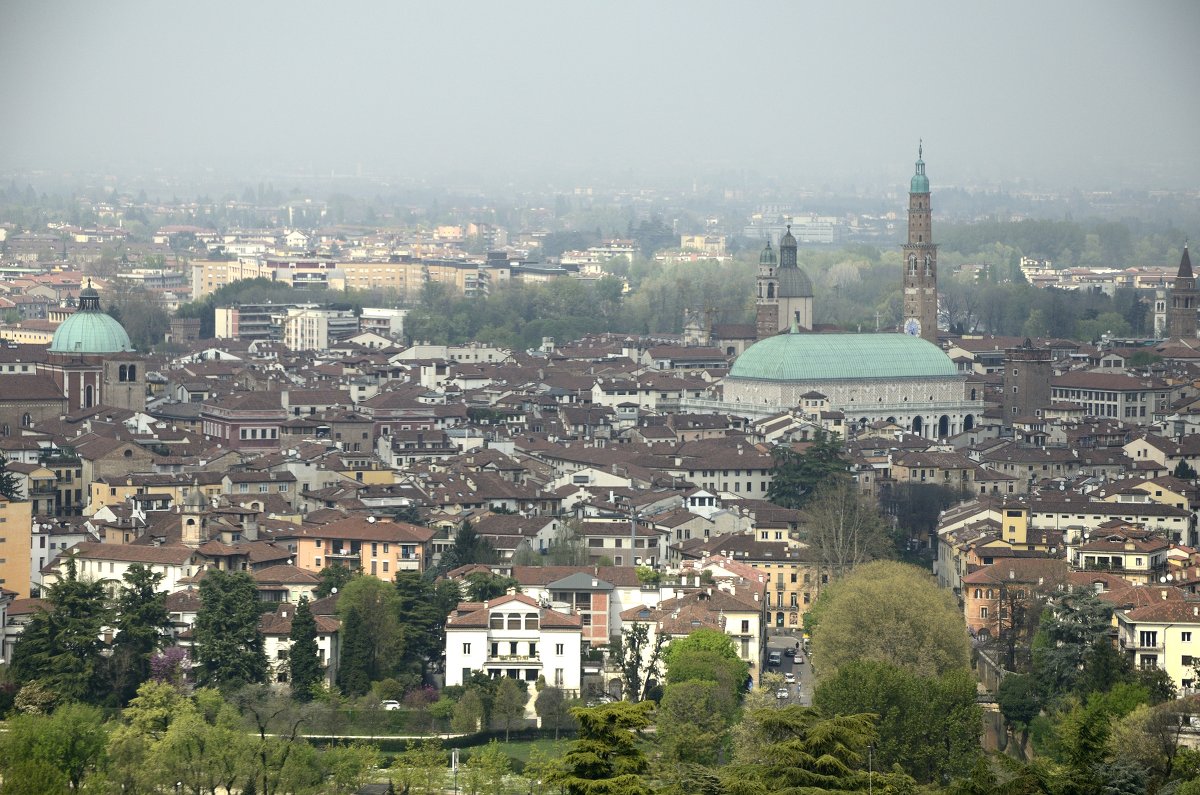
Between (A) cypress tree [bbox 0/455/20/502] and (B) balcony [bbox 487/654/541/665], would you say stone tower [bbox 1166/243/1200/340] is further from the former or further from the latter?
(B) balcony [bbox 487/654/541/665]

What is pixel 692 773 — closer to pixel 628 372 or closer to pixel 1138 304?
pixel 628 372

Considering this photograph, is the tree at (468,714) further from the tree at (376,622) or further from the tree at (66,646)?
the tree at (66,646)

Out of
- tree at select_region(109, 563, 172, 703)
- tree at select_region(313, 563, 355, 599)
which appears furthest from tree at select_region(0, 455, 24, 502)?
tree at select_region(109, 563, 172, 703)

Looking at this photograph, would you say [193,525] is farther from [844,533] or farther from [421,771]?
[421,771]

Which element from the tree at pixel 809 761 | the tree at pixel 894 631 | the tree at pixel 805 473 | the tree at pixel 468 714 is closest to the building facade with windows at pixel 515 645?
the tree at pixel 468 714

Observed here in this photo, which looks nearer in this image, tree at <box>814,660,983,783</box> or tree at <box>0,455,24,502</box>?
tree at <box>814,660,983,783</box>

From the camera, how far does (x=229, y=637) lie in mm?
32938

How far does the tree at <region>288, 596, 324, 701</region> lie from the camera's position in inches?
1291

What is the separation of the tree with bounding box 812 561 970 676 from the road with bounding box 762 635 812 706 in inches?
17.2

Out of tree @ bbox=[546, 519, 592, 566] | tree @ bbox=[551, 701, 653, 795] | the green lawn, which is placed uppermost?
tree @ bbox=[551, 701, 653, 795]

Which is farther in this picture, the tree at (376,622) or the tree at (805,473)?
the tree at (805,473)

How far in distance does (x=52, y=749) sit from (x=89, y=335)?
31.9 m

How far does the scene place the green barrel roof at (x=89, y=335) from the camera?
5956cm

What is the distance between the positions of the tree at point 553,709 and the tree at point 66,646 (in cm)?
500
